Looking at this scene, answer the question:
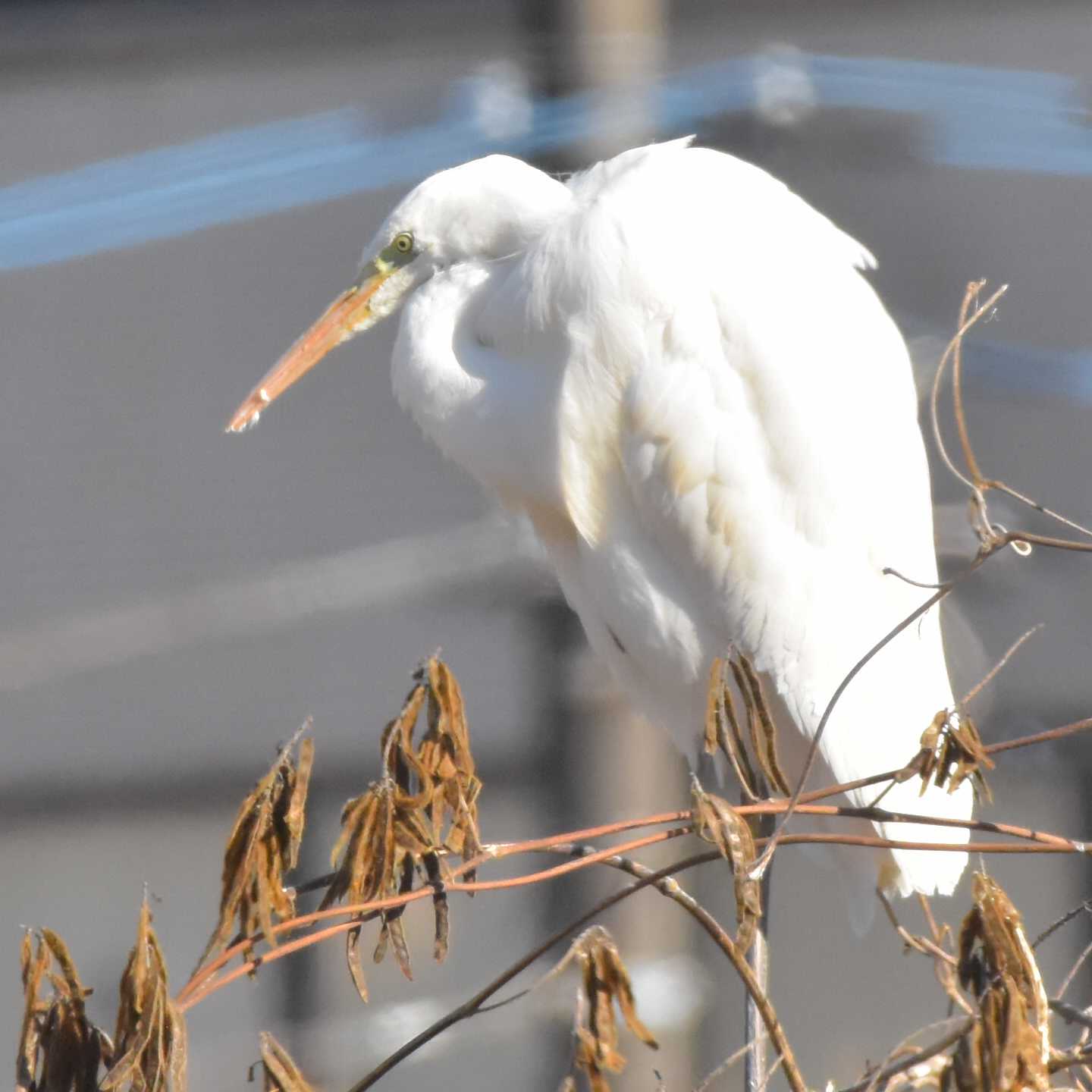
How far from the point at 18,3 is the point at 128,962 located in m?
2.20

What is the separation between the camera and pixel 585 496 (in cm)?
177

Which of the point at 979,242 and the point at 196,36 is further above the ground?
the point at 196,36

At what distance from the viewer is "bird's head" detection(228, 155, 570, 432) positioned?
1751mm

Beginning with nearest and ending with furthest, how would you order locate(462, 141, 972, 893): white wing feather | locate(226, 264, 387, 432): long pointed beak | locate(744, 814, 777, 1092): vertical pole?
locate(744, 814, 777, 1092): vertical pole, locate(462, 141, 972, 893): white wing feather, locate(226, 264, 387, 432): long pointed beak

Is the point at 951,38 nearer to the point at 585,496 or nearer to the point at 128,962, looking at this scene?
the point at 585,496

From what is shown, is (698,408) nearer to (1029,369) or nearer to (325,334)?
(325,334)

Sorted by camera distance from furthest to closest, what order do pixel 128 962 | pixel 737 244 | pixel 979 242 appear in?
pixel 979 242
pixel 737 244
pixel 128 962

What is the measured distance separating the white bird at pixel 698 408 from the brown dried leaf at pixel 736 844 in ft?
2.94

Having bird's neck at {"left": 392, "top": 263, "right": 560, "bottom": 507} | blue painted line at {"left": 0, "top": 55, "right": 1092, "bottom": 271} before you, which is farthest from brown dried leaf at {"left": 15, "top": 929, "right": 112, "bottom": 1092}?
blue painted line at {"left": 0, "top": 55, "right": 1092, "bottom": 271}

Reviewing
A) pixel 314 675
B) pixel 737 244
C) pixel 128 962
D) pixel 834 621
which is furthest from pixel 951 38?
pixel 128 962

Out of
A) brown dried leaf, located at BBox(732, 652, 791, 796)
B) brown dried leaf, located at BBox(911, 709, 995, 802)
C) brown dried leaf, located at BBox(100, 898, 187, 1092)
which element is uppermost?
brown dried leaf, located at BBox(732, 652, 791, 796)

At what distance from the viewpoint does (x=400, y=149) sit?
244 centimetres

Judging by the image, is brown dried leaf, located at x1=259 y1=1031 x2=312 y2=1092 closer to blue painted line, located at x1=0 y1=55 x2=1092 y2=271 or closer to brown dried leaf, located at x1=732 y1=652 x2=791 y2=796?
Result: brown dried leaf, located at x1=732 y1=652 x2=791 y2=796

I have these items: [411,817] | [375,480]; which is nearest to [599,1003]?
[411,817]
